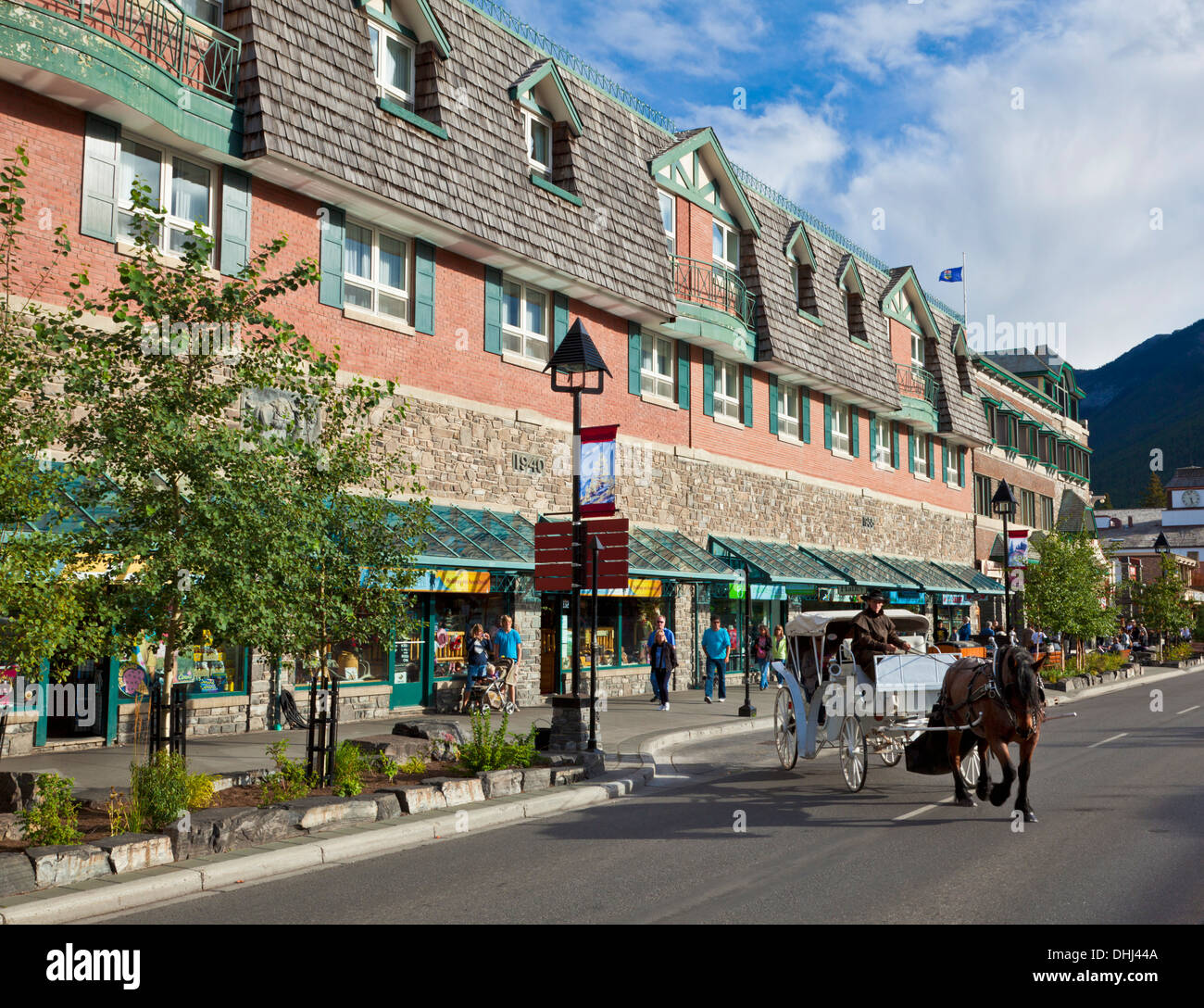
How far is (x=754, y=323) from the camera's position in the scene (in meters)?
29.5

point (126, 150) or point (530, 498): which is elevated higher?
point (126, 150)

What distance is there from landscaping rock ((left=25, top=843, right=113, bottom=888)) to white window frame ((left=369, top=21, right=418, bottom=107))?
14.8 meters

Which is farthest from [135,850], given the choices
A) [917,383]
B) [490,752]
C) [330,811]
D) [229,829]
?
[917,383]

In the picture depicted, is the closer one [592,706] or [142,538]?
[142,538]

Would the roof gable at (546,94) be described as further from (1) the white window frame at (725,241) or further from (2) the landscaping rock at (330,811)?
(2) the landscaping rock at (330,811)

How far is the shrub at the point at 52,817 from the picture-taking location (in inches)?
317

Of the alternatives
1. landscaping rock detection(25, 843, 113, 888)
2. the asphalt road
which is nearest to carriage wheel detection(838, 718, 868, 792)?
the asphalt road

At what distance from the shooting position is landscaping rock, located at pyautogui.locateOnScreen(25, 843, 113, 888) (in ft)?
24.4

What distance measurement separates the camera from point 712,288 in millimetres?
28031

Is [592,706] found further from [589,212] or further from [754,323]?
[754,323]

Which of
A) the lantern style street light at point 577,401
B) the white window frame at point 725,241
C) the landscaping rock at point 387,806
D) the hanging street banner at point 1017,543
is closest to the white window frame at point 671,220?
the white window frame at point 725,241

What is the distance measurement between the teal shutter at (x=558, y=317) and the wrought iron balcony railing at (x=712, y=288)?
3703 mm
